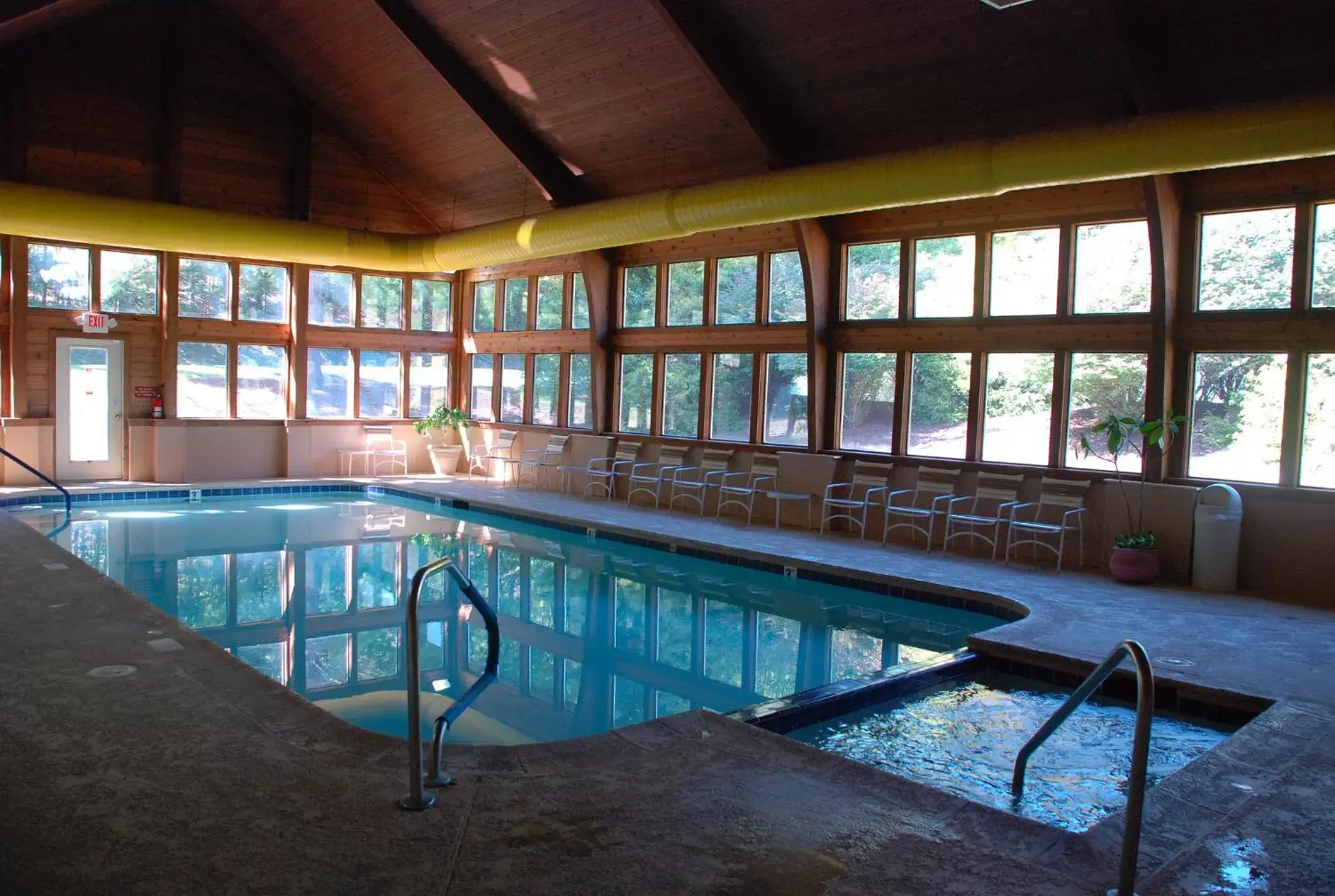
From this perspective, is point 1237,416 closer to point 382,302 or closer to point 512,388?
point 512,388

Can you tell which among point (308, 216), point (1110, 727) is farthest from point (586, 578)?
point (308, 216)

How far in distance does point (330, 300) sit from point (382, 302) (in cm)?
77

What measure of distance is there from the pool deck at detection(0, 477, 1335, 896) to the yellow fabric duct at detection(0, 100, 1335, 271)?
357 cm

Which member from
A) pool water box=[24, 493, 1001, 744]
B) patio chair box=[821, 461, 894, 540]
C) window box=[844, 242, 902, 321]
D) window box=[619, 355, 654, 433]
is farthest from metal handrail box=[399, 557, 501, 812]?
window box=[619, 355, 654, 433]

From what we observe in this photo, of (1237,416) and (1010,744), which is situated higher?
(1237,416)

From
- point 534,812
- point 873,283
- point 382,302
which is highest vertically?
point 382,302

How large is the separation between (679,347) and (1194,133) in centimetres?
665

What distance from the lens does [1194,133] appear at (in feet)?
20.4

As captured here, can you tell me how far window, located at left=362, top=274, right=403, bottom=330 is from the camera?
1429 cm

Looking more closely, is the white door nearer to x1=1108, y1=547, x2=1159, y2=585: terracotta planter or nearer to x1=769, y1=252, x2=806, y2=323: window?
x1=769, y1=252, x2=806, y2=323: window

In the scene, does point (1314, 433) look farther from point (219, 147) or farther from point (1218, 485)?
point (219, 147)

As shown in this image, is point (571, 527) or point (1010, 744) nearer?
point (1010, 744)

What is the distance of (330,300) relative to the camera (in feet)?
45.8

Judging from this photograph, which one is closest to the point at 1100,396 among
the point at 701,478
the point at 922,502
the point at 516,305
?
the point at 922,502
